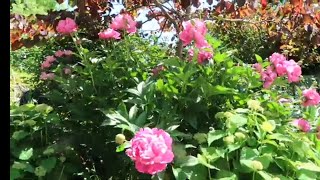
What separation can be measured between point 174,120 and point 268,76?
1.50 feet

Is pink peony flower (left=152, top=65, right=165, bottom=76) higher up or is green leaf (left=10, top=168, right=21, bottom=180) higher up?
pink peony flower (left=152, top=65, right=165, bottom=76)

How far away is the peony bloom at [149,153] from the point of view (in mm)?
1307

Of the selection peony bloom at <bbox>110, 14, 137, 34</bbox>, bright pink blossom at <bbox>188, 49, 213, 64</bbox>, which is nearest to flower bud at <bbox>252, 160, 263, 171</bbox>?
bright pink blossom at <bbox>188, 49, 213, 64</bbox>

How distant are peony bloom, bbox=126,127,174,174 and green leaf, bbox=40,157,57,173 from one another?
15.3 inches

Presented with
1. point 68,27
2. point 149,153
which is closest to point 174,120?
point 149,153

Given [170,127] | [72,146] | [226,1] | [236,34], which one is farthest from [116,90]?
[236,34]

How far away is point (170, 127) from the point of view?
160 cm

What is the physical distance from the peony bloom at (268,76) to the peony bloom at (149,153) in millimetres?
717

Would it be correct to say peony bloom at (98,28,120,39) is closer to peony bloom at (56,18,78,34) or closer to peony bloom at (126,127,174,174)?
peony bloom at (56,18,78,34)

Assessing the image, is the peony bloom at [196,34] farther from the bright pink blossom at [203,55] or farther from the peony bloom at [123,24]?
the peony bloom at [123,24]

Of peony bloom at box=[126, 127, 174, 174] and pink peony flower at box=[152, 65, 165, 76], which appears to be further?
pink peony flower at box=[152, 65, 165, 76]

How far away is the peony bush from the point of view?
1551 mm
